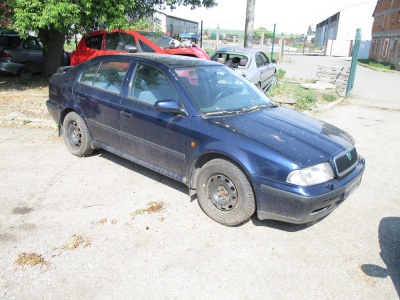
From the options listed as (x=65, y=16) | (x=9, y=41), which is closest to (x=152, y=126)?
(x=65, y=16)

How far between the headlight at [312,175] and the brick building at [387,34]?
30080mm

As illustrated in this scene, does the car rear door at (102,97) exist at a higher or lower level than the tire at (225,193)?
higher

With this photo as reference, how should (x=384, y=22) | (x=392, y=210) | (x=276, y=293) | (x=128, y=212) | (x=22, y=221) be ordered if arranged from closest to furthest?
(x=276, y=293)
(x=22, y=221)
(x=128, y=212)
(x=392, y=210)
(x=384, y=22)

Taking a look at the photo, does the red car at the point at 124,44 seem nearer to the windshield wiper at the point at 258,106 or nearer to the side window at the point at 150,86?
the side window at the point at 150,86

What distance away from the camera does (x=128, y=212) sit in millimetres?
3895

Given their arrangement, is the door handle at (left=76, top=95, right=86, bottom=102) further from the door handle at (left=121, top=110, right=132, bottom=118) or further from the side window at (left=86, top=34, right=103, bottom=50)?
the side window at (left=86, top=34, right=103, bottom=50)

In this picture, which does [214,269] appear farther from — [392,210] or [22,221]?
[392,210]

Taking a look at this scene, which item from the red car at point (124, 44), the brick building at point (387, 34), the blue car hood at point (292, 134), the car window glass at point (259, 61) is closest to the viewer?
the blue car hood at point (292, 134)

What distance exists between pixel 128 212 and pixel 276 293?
6.09 feet

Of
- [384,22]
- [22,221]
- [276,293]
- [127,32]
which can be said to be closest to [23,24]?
[127,32]

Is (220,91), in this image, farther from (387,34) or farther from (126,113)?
(387,34)

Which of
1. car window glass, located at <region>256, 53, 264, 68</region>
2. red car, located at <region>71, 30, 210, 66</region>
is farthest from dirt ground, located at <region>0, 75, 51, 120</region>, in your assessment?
car window glass, located at <region>256, 53, 264, 68</region>

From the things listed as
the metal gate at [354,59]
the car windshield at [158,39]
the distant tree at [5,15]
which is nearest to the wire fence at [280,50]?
the metal gate at [354,59]

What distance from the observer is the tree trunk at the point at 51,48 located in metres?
11.1
